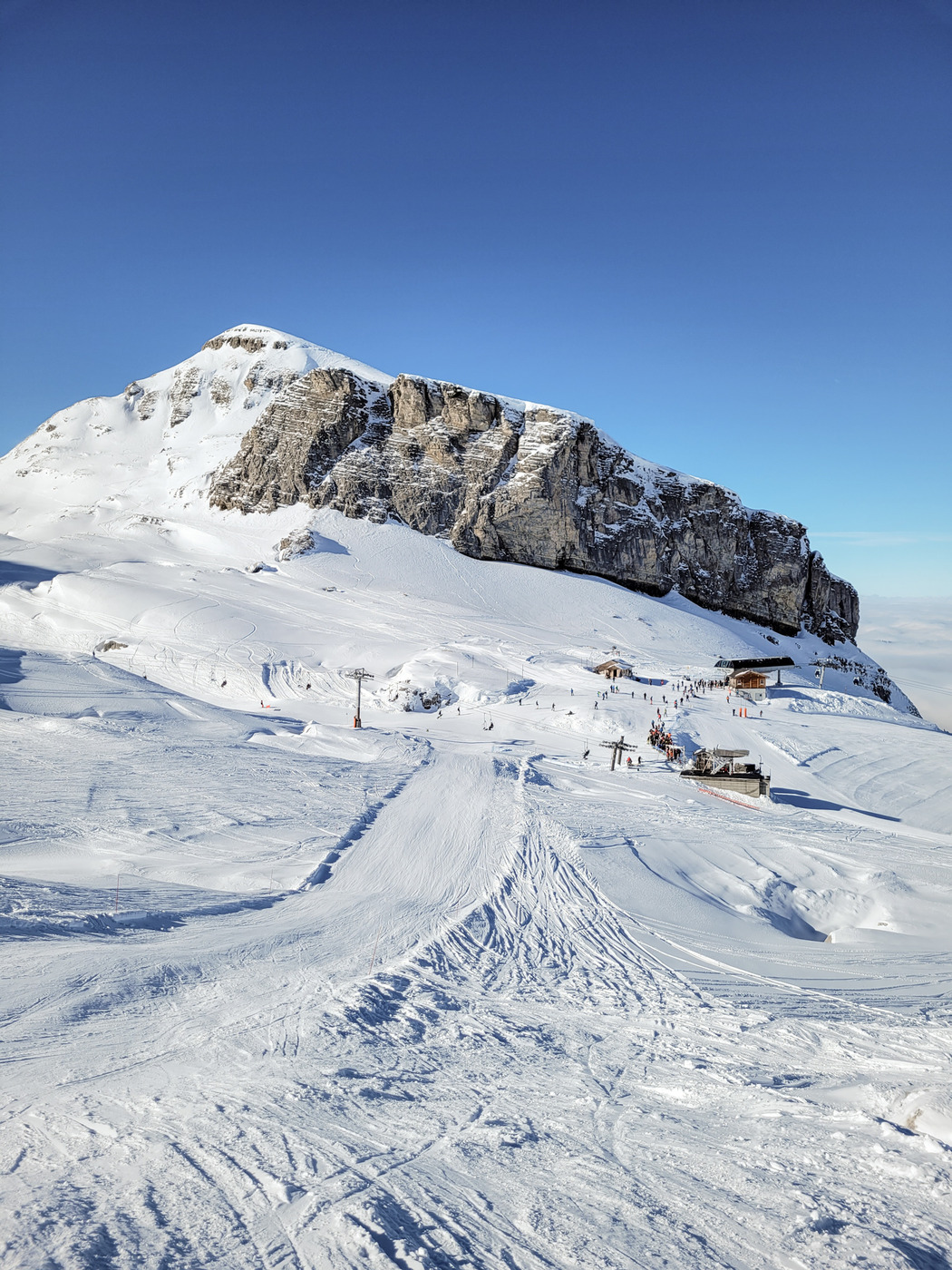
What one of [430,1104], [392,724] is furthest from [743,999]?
[392,724]

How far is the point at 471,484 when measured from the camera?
90.6 metres

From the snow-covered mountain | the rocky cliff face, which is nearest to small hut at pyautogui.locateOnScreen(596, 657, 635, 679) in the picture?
the rocky cliff face

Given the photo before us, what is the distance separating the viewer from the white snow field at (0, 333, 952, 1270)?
13.7 feet

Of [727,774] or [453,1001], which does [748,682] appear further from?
[453,1001]

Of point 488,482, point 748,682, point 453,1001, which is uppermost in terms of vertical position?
point 488,482

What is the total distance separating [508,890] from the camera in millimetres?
12656

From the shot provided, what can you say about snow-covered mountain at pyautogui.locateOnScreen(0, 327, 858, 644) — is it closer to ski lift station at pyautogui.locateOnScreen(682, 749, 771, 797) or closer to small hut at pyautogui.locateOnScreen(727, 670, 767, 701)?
small hut at pyautogui.locateOnScreen(727, 670, 767, 701)

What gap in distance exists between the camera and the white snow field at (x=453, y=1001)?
417 centimetres

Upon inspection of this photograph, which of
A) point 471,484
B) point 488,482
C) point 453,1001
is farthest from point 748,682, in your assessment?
point 471,484

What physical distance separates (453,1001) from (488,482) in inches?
3398

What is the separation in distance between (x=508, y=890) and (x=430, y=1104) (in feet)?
23.0

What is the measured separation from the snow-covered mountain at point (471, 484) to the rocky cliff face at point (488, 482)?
0.63 feet

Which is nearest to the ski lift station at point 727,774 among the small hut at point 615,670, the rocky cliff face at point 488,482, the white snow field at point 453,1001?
the white snow field at point 453,1001

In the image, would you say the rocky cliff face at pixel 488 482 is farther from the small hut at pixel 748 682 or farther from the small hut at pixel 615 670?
the small hut at pixel 748 682
